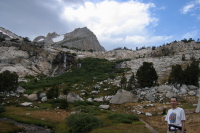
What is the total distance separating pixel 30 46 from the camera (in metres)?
77.1

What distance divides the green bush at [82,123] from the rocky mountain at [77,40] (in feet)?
→ 410

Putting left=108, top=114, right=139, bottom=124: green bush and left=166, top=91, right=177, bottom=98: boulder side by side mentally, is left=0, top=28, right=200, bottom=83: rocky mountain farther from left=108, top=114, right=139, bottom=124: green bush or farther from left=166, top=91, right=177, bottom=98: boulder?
left=108, top=114, right=139, bottom=124: green bush

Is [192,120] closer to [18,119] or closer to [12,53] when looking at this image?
[18,119]

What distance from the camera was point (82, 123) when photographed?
633 inches

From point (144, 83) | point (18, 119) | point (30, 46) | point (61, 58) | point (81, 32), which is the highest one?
point (81, 32)

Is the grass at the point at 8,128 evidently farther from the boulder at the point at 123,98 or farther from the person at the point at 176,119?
the boulder at the point at 123,98

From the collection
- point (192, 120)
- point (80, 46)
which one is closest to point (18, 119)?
point (192, 120)

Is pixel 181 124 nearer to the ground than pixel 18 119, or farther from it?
farther from it

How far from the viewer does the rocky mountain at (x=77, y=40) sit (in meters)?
145

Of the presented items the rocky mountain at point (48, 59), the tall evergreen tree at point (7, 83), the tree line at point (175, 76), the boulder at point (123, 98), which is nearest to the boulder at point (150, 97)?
the boulder at point (123, 98)

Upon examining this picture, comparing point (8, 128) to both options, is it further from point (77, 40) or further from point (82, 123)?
point (77, 40)

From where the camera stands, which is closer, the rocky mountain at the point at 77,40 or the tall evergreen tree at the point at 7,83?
the tall evergreen tree at the point at 7,83

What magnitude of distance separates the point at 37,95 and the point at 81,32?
129841 mm

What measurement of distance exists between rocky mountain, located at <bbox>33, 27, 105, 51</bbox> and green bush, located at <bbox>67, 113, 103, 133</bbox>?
12485 centimetres
